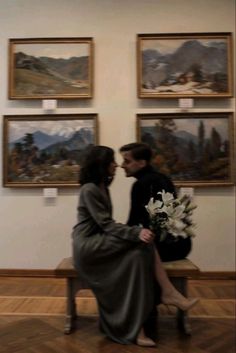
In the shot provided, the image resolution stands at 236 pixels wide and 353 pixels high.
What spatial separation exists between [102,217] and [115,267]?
395 millimetres

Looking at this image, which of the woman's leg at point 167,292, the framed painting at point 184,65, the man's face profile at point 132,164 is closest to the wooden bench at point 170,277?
the woman's leg at point 167,292

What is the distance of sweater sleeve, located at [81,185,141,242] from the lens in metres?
2.86

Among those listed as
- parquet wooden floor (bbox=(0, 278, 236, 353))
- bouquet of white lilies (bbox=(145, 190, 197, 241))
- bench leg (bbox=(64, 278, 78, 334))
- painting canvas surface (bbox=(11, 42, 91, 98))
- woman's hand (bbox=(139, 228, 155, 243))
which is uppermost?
painting canvas surface (bbox=(11, 42, 91, 98))

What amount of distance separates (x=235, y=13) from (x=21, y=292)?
446 centimetres

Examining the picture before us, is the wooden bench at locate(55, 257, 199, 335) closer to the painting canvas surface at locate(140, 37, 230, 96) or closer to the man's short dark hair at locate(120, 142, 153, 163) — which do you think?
the man's short dark hair at locate(120, 142, 153, 163)

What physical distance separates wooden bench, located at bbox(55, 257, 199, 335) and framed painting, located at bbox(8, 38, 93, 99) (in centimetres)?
266

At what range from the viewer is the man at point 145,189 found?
336 centimetres

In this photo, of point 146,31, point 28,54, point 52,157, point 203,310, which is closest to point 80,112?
point 52,157

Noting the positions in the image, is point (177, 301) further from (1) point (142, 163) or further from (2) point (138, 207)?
(1) point (142, 163)

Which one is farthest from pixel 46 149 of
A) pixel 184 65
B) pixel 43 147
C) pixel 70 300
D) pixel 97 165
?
pixel 70 300

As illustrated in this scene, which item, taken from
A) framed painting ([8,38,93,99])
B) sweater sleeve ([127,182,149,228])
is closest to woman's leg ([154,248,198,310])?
sweater sleeve ([127,182,149,228])

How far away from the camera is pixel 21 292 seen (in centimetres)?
434

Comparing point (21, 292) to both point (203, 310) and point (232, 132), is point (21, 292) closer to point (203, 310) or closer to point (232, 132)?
point (203, 310)

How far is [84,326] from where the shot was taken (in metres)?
3.31
